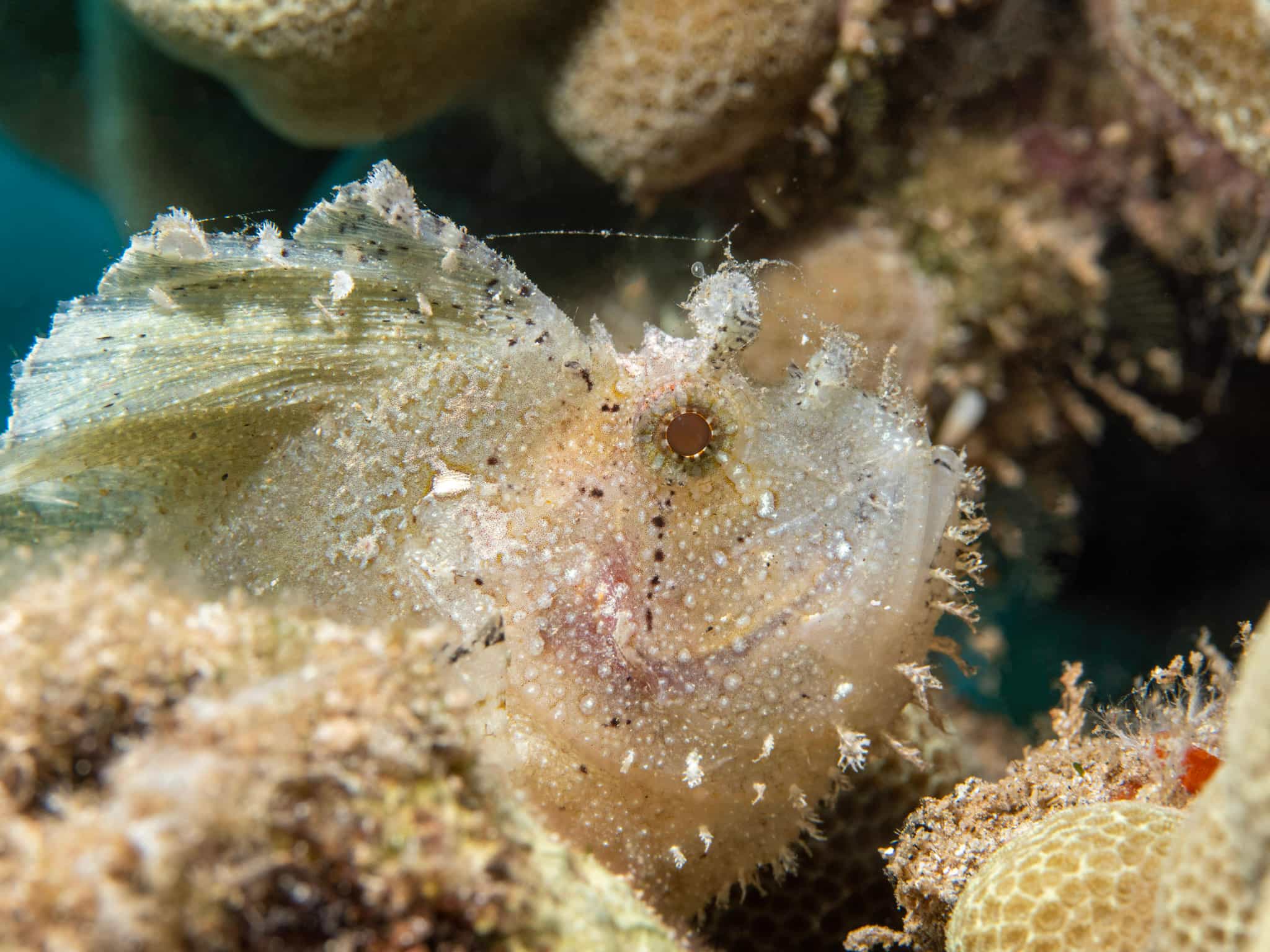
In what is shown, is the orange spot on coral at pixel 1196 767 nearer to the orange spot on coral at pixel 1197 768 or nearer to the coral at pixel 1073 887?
the orange spot on coral at pixel 1197 768

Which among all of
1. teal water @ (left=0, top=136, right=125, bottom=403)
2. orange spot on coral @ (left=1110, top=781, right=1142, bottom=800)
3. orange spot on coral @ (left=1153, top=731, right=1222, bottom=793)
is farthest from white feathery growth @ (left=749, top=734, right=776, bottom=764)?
teal water @ (left=0, top=136, right=125, bottom=403)

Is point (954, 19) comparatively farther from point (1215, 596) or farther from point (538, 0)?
point (1215, 596)

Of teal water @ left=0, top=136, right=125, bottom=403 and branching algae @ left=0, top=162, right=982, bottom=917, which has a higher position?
teal water @ left=0, top=136, right=125, bottom=403

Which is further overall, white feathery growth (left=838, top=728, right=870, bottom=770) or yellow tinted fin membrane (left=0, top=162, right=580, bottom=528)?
yellow tinted fin membrane (left=0, top=162, right=580, bottom=528)

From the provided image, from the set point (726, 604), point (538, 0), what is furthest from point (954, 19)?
point (726, 604)

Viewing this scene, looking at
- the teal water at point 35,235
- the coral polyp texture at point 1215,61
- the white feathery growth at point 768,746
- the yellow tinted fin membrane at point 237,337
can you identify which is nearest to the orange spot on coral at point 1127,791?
the white feathery growth at point 768,746

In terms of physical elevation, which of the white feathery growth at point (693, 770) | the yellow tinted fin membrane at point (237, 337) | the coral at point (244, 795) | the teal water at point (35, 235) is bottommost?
the coral at point (244, 795)

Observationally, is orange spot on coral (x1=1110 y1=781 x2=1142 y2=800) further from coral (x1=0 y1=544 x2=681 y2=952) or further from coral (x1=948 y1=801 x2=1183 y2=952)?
coral (x1=0 y1=544 x2=681 y2=952)

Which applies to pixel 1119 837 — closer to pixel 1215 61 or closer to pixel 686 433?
pixel 686 433
